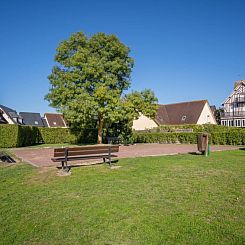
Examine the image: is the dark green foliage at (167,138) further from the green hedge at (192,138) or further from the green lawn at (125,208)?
the green lawn at (125,208)

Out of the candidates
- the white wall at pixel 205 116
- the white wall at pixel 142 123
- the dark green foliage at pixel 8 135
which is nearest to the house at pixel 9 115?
the white wall at pixel 142 123

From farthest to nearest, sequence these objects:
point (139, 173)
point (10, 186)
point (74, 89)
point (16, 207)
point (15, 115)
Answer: point (15, 115) → point (74, 89) → point (139, 173) → point (10, 186) → point (16, 207)

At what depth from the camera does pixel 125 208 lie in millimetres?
4973

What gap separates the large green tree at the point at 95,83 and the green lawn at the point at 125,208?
54.7 feet

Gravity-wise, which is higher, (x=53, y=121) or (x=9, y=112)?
(x=9, y=112)

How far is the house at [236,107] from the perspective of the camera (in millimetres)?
53125

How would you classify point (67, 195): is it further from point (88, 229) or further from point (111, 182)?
point (88, 229)

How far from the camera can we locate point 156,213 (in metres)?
4.66

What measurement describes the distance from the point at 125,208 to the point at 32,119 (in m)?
67.4

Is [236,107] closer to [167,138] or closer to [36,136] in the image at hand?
[167,138]

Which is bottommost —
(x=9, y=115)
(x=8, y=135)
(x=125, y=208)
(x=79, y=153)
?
(x=125, y=208)

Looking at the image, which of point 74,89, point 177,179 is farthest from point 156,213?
point 74,89

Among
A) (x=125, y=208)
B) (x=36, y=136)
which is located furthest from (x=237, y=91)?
(x=125, y=208)

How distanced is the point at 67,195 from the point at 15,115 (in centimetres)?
5371
